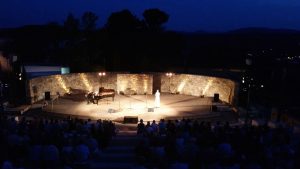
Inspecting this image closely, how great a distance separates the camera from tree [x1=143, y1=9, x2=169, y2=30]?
54469mm

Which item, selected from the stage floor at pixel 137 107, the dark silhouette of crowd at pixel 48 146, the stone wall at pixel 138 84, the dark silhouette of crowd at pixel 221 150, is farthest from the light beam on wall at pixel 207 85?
the dark silhouette of crowd at pixel 48 146

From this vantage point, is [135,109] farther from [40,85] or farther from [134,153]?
[134,153]

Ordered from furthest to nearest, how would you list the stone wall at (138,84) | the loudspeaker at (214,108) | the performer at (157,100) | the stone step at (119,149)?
the stone wall at (138,84) → the performer at (157,100) → the loudspeaker at (214,108) → the stone step at (119,149)

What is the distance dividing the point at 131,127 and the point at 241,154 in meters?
10.1

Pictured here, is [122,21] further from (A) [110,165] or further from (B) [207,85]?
(A) [110,165]

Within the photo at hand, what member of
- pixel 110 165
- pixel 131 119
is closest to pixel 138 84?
pixel 131 119

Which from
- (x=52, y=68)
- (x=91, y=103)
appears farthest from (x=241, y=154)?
(x=52, y=68)

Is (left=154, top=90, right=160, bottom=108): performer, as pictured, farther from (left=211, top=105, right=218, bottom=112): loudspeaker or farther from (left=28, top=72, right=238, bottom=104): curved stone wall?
(left=28, top=72, right=238, bottom=104): curved stone wall

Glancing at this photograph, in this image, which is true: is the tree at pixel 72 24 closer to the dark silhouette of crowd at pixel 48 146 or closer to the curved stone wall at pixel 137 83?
the curved stone wall at pixel 137 83

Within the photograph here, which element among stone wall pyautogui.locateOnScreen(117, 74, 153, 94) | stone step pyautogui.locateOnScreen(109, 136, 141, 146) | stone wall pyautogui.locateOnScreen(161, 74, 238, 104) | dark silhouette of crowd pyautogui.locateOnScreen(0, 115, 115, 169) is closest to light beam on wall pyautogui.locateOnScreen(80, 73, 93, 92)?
stone wall pyautogui.locateOnScreen(117, 74, 153, 94)

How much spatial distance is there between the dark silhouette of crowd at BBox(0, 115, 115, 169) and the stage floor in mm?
8321

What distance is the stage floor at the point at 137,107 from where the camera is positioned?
25531 millimetres

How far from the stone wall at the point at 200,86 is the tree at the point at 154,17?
21.8m

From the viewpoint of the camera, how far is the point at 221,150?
13.1m
